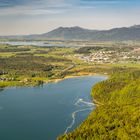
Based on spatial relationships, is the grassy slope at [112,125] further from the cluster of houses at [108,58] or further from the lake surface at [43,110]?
the cluster of houses at [108,58]

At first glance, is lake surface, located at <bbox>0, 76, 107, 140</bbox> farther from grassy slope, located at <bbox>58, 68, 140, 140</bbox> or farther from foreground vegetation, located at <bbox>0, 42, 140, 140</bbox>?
grassy slope, located at <bbox>58, 68, 140, 140</bbox>

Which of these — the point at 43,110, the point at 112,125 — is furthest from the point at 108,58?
the point at 112,125

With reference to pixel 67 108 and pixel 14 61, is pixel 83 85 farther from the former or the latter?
pixel 14 61

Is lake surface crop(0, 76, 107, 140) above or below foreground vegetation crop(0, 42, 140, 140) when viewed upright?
below

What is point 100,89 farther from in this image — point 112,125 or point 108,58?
point 108,58

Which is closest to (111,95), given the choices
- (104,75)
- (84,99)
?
(84,99)

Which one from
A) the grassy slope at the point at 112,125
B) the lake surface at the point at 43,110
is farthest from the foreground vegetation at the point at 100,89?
the lake surface at the point at 43,110

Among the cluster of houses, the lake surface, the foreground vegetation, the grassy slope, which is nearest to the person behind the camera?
the grassy slope

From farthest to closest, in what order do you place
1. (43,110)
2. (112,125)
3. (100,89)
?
1. (100,89)
2. (43,110)
3. (112,125)

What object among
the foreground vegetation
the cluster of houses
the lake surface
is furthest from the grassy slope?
the cluster of houses
